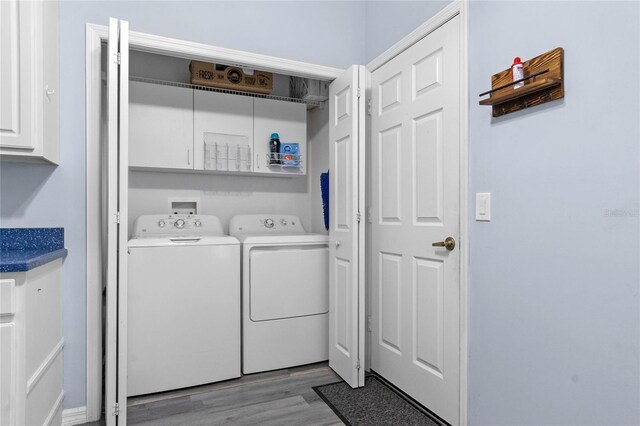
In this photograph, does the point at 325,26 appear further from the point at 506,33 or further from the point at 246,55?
the point at 506,33

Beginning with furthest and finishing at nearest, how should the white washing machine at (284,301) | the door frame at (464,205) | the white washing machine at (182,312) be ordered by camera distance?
the white washing machine at (284,301), the white washing machine at (182,312), the door frame at (464,205)

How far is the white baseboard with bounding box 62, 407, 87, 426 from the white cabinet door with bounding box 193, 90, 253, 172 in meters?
1.66

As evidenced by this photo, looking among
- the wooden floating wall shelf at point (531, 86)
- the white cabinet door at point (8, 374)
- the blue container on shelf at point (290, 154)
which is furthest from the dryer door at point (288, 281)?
the wooden floating wall shelf at point (531, 86)

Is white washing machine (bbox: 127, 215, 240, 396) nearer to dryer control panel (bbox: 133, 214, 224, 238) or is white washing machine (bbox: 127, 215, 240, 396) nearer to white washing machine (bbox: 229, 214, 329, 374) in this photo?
white washing machine (bbox: 229, 214, 329, 374)

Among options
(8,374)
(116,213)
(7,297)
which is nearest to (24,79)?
(116,213)

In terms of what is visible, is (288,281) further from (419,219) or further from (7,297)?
(7,297)

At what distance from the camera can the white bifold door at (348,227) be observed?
2303 millimetres

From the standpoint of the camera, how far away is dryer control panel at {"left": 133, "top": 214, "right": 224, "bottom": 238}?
8.79 ft

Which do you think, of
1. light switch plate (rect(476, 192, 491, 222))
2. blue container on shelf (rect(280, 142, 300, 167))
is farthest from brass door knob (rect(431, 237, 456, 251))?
blue container on shelf (rect(280, 142, 300, 167))

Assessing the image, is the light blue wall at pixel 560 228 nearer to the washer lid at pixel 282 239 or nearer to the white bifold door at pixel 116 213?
the washer lid at pixel 282 239

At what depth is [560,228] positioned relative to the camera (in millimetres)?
1344

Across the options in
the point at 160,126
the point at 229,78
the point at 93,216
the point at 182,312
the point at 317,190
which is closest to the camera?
Result: the point at 93,216

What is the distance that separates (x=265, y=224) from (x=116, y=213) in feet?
4.65

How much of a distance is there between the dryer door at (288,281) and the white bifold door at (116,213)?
0.88 metres
